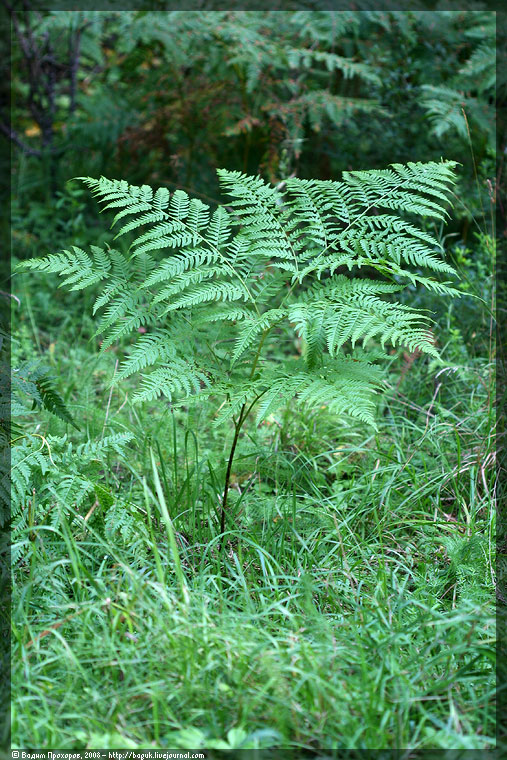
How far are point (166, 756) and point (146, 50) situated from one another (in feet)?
15.3

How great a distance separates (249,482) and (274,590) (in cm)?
55

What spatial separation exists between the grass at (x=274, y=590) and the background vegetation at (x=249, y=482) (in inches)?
0.4

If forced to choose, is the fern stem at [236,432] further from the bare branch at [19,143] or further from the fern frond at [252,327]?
the bare branch at [19,143]

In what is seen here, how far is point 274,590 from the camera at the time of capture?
2133mm

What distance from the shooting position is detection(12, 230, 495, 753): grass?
1.57m

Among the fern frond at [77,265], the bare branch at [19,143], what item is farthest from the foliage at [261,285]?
the bare branch at [19,143]

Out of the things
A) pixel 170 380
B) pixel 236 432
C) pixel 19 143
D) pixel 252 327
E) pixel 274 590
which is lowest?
pixel 274 590

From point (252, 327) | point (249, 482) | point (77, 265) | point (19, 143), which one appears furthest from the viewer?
point (19, 143)

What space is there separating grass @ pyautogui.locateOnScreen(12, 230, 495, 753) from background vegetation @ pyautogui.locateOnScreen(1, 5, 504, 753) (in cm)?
1

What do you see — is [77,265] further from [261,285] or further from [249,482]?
[249,482]

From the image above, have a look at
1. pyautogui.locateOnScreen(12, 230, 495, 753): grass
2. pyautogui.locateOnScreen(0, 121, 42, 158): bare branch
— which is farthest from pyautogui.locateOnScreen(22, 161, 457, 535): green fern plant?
pyautogui.locateOnScreen(0, 121, 42, 158): bare branch

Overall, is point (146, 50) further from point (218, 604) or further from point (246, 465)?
point (218, 604)

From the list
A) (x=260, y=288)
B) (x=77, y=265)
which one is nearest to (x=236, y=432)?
(x=260, y=288)

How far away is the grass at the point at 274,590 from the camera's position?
157cm
